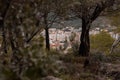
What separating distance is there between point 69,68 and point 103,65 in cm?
169

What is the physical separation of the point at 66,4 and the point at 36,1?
422cm

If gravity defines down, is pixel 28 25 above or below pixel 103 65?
above

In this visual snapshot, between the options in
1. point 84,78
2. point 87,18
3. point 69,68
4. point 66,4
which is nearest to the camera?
point 66,4

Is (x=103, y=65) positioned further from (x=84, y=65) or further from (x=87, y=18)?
(x=87, y=18)

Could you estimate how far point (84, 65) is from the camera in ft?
51.3

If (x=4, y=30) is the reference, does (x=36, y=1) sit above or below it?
above

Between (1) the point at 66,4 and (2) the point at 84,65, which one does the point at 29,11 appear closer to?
(1) the point at 66,4

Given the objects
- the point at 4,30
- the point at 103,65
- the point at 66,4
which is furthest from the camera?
the point at 103,65

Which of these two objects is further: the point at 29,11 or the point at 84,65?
the point at 84,65

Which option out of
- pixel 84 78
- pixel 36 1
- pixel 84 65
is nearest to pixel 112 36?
pixel 84 65

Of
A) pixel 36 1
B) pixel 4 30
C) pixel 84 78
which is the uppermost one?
pixel 36 1

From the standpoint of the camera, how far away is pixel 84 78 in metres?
13.4

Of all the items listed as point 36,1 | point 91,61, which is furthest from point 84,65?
point 36,1

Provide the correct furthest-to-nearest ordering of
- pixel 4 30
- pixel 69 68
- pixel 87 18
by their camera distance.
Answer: pixel 87 18 → pixel 69 68 → pixel 4 30
